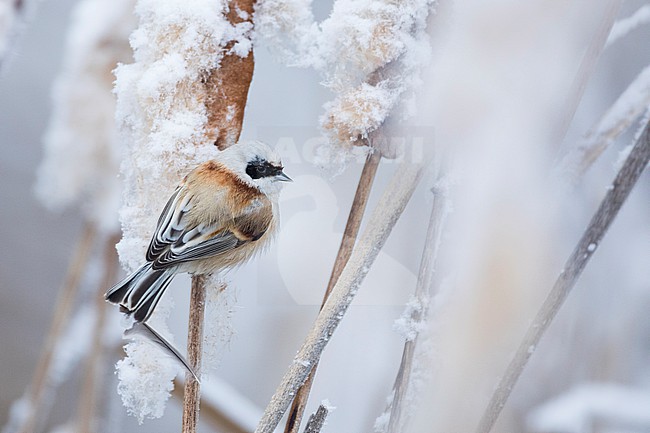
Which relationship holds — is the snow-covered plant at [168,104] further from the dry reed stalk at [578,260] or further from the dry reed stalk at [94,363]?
the dry reed stalk at [578,260]

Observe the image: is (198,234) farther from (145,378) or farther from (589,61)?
(589,61)

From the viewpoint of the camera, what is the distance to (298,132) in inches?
28.3

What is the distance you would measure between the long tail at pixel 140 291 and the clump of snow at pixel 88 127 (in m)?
0.18

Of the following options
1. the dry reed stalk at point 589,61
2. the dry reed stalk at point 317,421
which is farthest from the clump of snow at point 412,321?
the dry reed stalk at point 589,61

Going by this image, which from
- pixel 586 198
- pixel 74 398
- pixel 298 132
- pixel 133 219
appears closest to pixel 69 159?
pixel 133 219

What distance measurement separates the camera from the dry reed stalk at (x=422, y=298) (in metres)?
0.62

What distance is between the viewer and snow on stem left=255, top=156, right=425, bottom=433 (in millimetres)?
583

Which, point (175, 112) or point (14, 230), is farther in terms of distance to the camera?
point (14, 230)

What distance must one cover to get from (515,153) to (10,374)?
94 cm

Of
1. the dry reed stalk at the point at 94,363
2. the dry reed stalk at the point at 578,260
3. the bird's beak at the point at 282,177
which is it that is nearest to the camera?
the dry reed stalk at the point at 578,260

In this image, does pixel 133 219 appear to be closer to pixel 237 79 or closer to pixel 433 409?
pixel 237 79

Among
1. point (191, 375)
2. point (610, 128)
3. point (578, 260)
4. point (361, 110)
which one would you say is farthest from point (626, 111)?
point (191, 375)

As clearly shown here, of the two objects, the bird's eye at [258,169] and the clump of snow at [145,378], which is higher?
the bird's eye at [258,169]

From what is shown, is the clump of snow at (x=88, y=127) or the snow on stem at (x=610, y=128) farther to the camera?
the clump of snow at (x=88, y=127)
